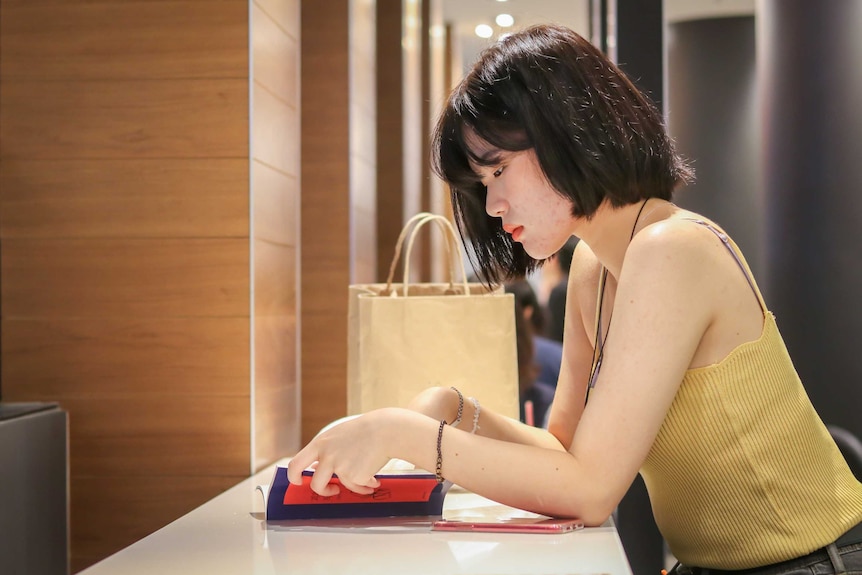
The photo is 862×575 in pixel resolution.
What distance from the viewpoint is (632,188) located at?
1.48m

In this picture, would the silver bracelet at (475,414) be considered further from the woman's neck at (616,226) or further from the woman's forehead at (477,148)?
the woman's forehead at (477,148)

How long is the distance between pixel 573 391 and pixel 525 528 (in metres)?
0.46

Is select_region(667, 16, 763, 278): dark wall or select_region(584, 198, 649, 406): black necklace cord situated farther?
select_region(667, 16, 763, 278): dark wall

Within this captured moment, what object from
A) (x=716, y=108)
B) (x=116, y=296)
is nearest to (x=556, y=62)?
(x=116, y=296)

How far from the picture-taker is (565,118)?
4.56 ft

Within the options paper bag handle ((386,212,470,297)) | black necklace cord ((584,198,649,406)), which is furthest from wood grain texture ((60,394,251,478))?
black necklace cord ((584,198,649,406))

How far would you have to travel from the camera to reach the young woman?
1311mm

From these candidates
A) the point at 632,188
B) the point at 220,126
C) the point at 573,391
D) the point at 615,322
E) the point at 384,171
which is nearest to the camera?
the point at 615,322

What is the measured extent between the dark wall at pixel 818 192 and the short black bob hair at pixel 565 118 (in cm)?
99

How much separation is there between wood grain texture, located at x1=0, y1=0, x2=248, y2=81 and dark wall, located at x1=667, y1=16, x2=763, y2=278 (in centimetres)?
164

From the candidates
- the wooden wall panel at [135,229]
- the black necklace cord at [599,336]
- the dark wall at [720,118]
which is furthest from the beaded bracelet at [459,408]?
the dark wall at [720,118]

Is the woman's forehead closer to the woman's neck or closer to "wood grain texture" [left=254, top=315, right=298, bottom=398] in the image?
the woman's neck

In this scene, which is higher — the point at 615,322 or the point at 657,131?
the point at 657,131

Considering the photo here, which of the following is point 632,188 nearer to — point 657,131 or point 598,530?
point 657,131
